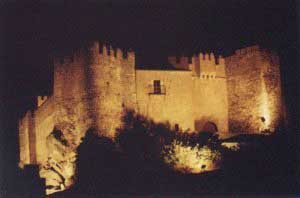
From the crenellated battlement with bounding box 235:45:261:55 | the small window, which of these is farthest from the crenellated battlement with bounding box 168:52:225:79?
the small window

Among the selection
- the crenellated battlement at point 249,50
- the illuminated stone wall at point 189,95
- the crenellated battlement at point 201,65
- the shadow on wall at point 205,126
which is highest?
the crenellated battlement at point 249,50

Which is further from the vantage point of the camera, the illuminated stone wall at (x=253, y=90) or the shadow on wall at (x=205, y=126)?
the shadow on wall at (x=205, y=126)

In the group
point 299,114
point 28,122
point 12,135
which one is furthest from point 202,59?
point 12,135

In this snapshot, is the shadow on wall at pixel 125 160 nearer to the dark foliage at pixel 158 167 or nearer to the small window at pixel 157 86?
the dark foliage at pixel 158 167

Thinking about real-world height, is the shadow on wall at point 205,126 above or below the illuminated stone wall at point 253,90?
below

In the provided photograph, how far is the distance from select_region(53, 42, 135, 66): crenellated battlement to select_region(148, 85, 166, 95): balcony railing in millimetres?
1705

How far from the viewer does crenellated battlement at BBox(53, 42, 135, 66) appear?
90.0 ft

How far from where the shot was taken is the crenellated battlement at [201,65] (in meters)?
31.0

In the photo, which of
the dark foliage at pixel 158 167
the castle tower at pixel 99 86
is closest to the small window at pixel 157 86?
the castle tower at pixel 99 86

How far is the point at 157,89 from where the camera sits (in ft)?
96.0

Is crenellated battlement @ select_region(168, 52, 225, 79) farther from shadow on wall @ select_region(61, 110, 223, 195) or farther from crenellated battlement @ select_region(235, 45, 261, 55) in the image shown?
shadow on wall @ select_region(61, 110, 223, 195)

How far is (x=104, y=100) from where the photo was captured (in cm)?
2702

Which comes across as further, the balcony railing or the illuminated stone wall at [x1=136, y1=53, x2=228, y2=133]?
the balcony railing

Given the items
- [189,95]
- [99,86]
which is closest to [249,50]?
[189,95]
